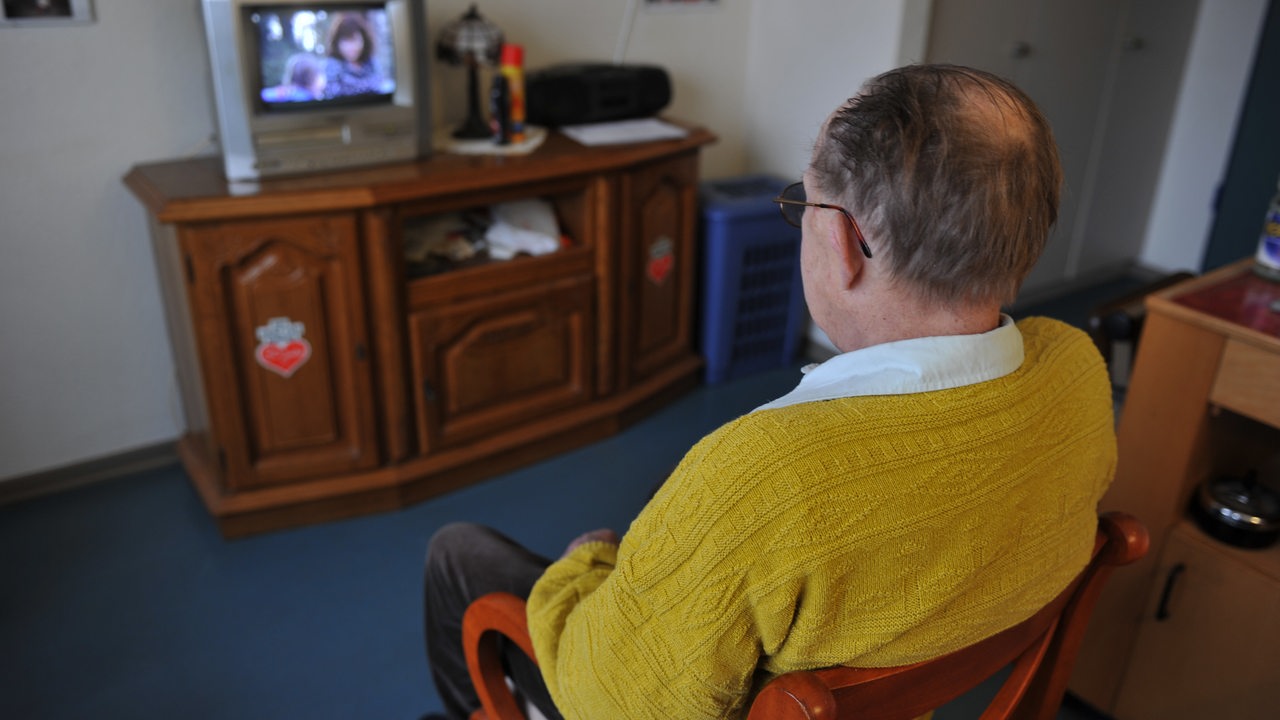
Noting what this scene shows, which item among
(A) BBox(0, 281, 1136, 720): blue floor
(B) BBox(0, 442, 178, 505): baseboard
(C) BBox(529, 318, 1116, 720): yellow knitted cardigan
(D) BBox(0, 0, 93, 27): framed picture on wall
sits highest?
(D) BBox(0, 0, 93, 27): framed picture on wall

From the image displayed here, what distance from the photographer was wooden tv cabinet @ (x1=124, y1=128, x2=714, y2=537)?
7.28 feet

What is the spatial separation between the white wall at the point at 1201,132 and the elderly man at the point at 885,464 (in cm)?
344

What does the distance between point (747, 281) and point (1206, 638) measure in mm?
1852

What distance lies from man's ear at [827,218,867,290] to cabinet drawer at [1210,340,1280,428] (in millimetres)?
932

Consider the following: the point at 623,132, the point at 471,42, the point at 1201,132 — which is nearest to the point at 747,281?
the point at 623,132

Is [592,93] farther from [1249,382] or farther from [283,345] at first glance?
[1249,382]

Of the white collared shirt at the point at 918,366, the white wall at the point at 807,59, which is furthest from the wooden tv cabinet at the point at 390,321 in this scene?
the white collared shirt at the point at 918,366

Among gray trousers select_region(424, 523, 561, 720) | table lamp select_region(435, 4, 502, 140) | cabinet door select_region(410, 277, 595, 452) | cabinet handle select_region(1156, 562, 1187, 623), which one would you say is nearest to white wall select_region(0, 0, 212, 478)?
table lamp select_region(435, 4, 502, 140)

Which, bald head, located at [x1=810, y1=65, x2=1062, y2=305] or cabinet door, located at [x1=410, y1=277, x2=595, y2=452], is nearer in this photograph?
bald head, located at [x1=810, y1=65, x2=1062, y2=305]

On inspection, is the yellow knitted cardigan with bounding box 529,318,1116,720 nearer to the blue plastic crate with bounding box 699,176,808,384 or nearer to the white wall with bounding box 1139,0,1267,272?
the blue plastic crate with bounding box 699,176,808,384

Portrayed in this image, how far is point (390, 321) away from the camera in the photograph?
2.39 meters

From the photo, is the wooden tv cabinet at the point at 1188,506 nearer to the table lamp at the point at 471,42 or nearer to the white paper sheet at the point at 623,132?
the white paper sheet at the point at 623,132

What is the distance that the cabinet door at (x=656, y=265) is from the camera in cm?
281

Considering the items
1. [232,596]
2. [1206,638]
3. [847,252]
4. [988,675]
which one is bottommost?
[232,596]
